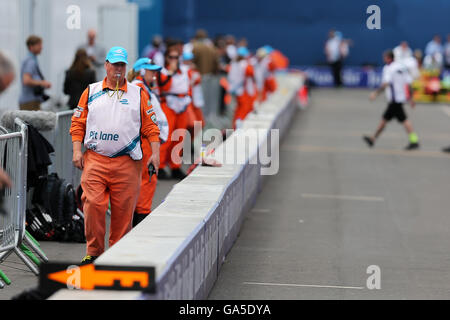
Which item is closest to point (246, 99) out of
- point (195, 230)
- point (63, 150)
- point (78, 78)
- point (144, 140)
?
point (78, 78)

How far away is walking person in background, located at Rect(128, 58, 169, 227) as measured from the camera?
9.70 m

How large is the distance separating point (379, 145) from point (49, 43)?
23.8 ft

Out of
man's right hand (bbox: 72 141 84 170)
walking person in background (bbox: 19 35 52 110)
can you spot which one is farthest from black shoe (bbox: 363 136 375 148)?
man's right hand (bbox: 72 141 84 170)

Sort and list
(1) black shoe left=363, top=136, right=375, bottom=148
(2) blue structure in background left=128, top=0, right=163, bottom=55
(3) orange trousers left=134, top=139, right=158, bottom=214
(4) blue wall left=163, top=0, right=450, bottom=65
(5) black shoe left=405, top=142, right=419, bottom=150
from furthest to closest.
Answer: (4) blue wall left=163, top=0, right=450, bottom=65
(2) blue structure in background left=128, top=0, right=163, bottom=55
(1) black shoe left=363, top=136, right=375, bottom=148
(5) black shoe left=405, top=142, right=419, bottom=150
(3) orange trousers left=134, top=139, right=158, bottom=214

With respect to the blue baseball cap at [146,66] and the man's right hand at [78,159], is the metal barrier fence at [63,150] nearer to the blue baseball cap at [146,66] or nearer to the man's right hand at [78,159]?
the blue baseball cap at [146,66]

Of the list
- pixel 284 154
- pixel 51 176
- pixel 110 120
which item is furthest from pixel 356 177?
pixel 110 120

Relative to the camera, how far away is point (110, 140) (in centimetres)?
796

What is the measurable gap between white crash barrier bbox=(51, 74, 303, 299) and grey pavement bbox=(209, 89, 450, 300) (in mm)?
327

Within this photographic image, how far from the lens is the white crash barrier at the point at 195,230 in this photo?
6027 millimetres

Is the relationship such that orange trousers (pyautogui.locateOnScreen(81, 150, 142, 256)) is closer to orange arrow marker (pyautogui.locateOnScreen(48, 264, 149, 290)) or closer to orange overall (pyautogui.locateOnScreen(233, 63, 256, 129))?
orange arrow marker (pyautogui.locateOnScreen(48, 264, 149, 290))

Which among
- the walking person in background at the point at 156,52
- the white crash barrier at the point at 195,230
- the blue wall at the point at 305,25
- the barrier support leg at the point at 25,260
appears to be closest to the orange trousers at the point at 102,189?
the white crash barrier at the point at 195,230

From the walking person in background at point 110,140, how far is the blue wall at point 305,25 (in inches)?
1474

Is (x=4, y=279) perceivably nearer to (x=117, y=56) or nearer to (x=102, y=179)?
(x=102, y=179)
